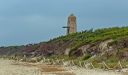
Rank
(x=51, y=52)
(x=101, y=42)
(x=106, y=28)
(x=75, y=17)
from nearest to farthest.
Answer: (x=101, y=42) < (x=51, y=52) < (x=106, y=28) < (x=75, y=17)

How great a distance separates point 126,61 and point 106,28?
52.8 m

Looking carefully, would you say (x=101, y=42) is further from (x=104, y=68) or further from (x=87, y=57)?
(x=104, y=68)

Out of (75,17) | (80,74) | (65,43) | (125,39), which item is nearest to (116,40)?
(125,39)

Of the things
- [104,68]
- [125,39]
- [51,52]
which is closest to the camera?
[104,68]

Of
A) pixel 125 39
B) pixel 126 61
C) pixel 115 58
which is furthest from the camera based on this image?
pixel 125 39

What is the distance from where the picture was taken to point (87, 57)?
75.2m

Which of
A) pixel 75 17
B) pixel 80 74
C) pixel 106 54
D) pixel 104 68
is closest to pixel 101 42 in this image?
pixel 106 54

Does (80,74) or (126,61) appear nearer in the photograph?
(80,74)

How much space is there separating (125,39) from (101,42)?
7.13 meters

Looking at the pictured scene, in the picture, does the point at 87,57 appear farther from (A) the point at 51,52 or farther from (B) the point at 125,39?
(A) the point at 51,52

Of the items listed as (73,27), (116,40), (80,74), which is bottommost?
(80,74)

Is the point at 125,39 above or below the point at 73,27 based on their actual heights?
below

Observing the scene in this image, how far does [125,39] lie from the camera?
71.6 meters

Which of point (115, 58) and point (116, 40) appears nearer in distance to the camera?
point (115, 58)
